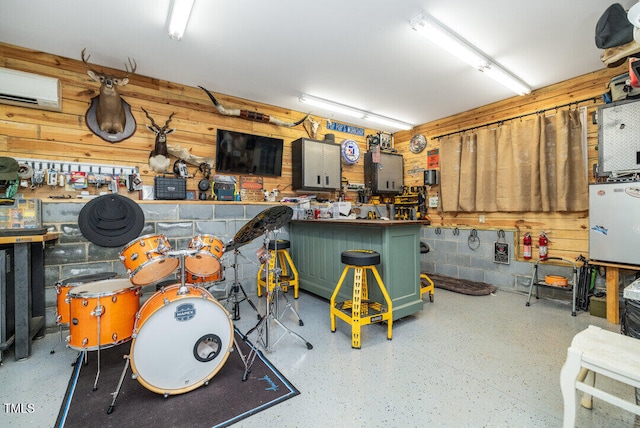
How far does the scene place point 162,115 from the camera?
12.5ft

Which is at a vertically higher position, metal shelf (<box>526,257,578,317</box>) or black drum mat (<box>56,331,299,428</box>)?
metal shelf (<box>526,257,578,317</box>)

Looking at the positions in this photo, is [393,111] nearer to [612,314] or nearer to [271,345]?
[612,314]

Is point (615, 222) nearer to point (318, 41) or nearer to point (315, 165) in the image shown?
point (318, 41)

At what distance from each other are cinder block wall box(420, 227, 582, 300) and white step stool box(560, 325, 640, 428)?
9.61 ft

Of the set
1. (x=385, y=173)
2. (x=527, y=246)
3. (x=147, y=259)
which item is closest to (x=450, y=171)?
(x=385, y=173)

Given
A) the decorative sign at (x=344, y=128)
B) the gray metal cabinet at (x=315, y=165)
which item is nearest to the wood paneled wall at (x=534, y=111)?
the decorative sign at (x=344, y=128)

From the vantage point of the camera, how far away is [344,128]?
568 centimetres

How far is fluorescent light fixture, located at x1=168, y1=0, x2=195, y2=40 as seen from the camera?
2.35 metres

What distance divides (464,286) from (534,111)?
2820mm

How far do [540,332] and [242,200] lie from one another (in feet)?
13.2

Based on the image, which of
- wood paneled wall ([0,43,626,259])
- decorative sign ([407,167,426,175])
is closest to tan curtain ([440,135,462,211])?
wood paneled wall ([0,43,626,259])

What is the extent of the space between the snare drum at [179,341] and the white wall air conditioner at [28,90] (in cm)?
282

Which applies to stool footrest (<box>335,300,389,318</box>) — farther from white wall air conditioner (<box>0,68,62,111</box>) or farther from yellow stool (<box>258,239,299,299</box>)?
white wall air conditioner (<box>0,68,62,111</box>)

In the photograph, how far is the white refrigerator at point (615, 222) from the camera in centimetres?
280
